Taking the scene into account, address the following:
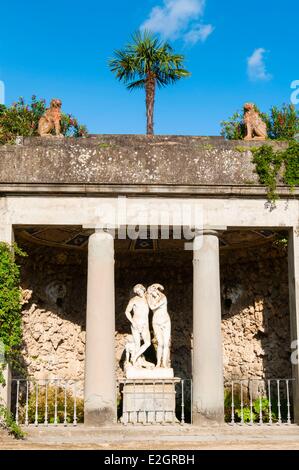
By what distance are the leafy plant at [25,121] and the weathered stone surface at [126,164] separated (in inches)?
624

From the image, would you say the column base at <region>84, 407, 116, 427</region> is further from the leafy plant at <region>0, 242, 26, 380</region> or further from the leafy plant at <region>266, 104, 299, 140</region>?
the leafy plant at <region>266, 104, 299, 140</region>

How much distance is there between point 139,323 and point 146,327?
0.63 feet

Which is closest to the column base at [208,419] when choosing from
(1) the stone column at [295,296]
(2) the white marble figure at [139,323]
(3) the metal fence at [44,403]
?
(1) the stone column at [295,296]

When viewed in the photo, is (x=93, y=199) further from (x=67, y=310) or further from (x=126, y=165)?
(x=67, y=310)

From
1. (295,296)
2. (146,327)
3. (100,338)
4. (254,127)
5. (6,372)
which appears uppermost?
(254,127)

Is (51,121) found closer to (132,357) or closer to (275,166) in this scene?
(275,166)

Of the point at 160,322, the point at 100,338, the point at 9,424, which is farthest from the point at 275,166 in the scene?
the point at 9,424

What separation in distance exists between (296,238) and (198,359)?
3.23 metres

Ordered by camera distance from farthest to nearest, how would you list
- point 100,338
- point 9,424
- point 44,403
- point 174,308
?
point 174,308 < point 44,403 < point 100,338 < point 9,424

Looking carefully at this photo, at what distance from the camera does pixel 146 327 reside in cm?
1467

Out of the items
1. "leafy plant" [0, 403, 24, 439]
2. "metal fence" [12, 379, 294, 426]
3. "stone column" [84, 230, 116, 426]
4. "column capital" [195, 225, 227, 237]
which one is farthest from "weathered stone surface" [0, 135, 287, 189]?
"leafy plant" [0, 403, 24, 439]

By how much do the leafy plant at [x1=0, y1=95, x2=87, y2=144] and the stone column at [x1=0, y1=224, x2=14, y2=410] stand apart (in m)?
16.2

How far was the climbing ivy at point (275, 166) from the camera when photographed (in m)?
13.2

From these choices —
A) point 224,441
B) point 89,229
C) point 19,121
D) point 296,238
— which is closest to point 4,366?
point 89,229
